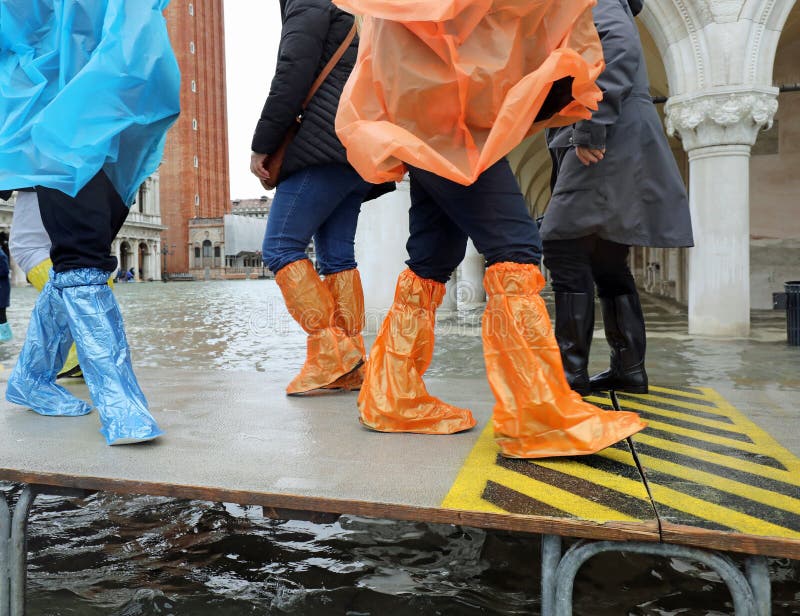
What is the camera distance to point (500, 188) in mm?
2342

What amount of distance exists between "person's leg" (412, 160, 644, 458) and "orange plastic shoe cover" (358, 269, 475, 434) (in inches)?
16.9

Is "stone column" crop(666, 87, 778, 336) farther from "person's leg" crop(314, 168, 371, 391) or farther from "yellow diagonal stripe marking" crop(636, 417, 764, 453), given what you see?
"yellow diagonal stripe marking" crop(636, 417, 764, 453)

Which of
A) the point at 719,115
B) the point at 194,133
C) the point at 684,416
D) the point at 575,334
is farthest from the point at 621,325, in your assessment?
the point at 194,133

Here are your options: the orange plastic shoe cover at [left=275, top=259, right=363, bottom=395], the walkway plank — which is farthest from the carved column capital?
the walkway plank

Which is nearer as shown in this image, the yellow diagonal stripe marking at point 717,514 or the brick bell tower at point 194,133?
the yellow diagonal stripe marking at point 717,514

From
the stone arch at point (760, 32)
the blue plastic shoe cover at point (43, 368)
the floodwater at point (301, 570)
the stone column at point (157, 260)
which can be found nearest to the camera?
the floodwater at point (301, 570)

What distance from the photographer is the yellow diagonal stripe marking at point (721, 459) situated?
2055 millimetres

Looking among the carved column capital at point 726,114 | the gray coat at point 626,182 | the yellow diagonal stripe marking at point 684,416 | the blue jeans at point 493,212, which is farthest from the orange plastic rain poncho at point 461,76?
the carved column capital at point 726,114

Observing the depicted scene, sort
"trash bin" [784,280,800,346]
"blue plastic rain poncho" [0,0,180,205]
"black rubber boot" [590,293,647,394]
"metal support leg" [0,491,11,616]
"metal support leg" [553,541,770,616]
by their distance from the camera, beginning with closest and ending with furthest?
1. "metal support leg" [553,541,770,616]
2. "metal support leg" [0,491,11,616]
3. "blue plastic rain poncho" [0,0,180,205]
4. "black rubber boot" [590,293,647,394]
5. "trash bin" [784,280,800,346]

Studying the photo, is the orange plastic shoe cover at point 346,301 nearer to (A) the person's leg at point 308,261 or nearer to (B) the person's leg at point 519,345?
(A) the person's leg at point 308,261

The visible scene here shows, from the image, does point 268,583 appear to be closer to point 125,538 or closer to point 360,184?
point 125,538

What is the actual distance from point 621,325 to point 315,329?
1.63 meters

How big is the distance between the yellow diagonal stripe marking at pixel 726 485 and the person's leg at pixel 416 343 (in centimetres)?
77

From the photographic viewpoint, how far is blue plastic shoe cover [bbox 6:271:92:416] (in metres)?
3.00
